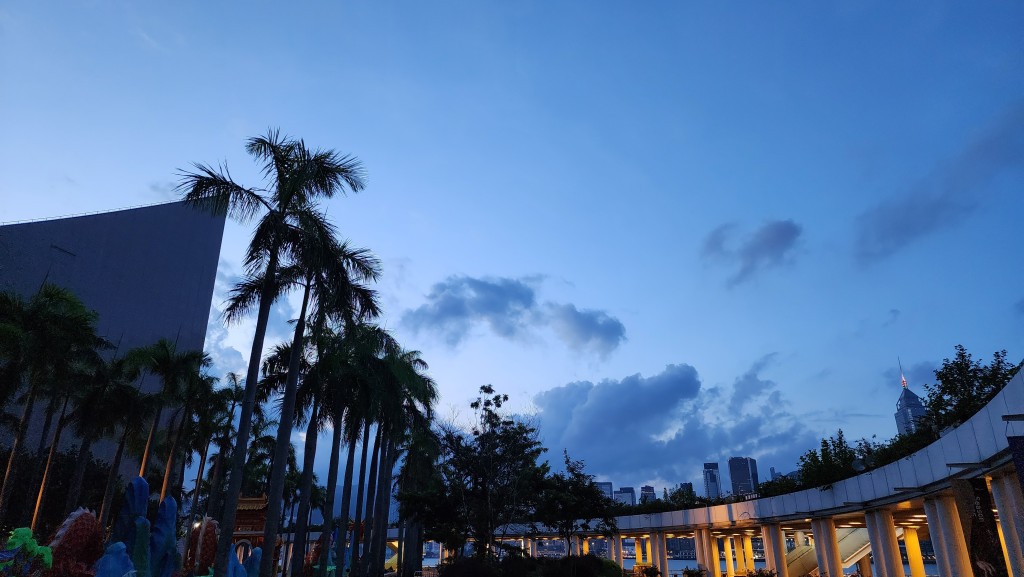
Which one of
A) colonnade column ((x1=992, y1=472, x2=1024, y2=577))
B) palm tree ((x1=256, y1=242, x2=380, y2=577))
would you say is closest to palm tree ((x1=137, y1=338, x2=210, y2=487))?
palm tree ((x1=256, y1=242, x2=380, y2=577))

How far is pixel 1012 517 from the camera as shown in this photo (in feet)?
46.0

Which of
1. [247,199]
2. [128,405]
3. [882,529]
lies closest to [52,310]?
[128,405]

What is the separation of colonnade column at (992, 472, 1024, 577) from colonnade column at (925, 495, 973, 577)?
2.81m

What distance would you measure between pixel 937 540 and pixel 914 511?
568 centimetres

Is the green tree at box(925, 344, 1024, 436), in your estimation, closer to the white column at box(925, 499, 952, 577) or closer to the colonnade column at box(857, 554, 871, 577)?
the white column at box(925, 499, 952, 577)

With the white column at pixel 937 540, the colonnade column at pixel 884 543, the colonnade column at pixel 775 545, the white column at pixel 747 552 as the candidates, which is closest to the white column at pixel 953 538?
the white column at pixel 937 540

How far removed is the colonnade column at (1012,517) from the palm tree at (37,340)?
31420 millimetres

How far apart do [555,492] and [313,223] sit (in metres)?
21.8

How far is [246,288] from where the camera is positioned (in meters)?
17.7

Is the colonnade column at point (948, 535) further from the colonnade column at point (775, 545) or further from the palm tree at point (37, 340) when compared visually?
the palm tree at point (37, 340)

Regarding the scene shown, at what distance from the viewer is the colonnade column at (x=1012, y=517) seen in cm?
1363

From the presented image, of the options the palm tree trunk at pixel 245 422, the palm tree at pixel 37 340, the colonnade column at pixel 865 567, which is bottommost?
the colonnade column at pixel 865 567

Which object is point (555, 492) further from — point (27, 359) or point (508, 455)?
point (27, 359)

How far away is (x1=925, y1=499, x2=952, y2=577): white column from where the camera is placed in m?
17.8
